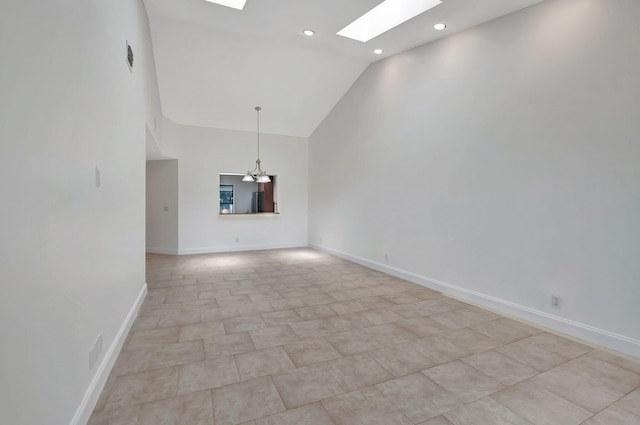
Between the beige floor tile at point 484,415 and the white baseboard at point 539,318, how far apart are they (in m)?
1.62

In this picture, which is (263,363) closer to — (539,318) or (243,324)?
(243,324)

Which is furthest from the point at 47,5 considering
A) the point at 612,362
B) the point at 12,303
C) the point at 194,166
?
the point at 194,166

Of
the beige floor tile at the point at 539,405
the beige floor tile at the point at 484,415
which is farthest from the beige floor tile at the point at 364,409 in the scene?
the beige floor tile at the point at 539,405

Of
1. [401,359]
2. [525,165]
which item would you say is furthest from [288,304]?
[525,165]

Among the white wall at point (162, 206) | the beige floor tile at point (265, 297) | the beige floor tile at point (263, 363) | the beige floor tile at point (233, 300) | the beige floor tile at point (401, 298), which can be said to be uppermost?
the white wall at point (162, 206)

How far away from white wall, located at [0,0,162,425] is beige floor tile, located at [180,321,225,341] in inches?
23.9

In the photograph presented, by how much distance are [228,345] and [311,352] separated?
0.75 meters

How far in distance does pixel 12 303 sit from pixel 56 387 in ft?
1.98

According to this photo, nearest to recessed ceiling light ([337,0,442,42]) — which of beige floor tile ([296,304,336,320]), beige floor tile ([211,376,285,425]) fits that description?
beige floor tile ([296,304,336,320])

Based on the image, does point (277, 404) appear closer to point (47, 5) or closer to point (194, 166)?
point (47, 5)

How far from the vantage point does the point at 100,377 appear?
6.92 ft

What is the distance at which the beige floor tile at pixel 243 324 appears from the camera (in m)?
3.20

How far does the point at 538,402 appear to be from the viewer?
2.09 metres

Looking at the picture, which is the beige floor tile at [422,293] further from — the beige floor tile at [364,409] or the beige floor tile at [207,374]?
the beige floor tile at [207,374]
